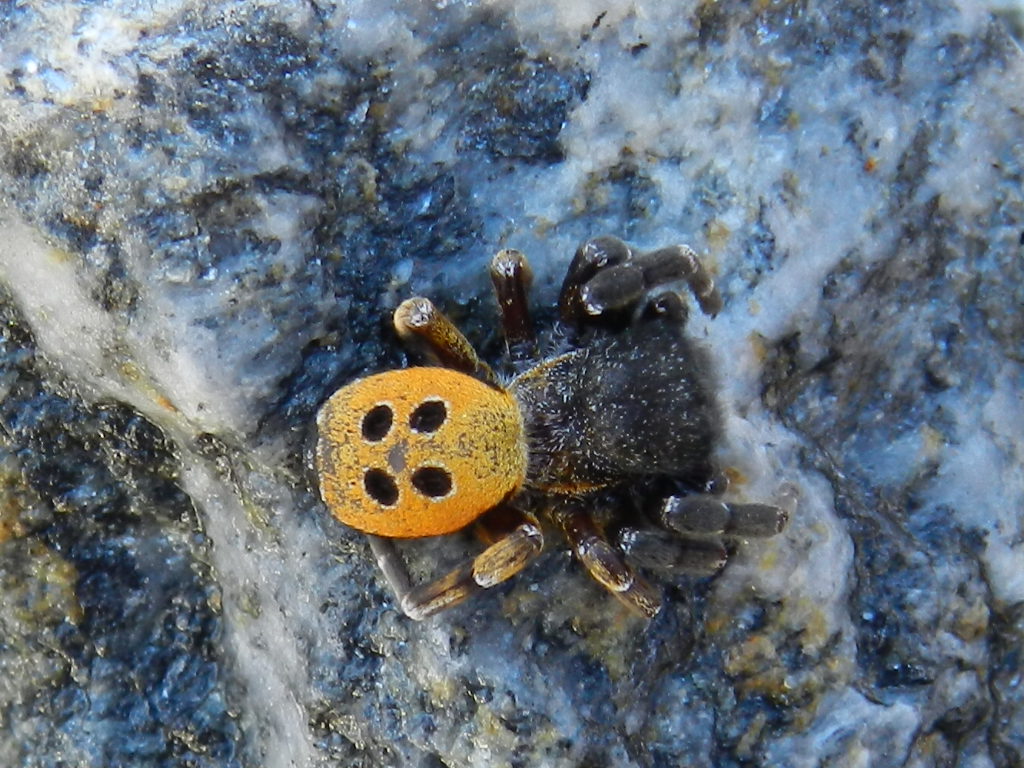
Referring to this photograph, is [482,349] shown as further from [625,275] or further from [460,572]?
[460,572]

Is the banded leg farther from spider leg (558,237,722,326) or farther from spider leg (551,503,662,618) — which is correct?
spider leg (558,237,722,326)

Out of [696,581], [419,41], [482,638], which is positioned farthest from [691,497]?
[419,41]

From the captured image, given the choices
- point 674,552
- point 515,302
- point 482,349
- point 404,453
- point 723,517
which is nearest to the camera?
point 404,453

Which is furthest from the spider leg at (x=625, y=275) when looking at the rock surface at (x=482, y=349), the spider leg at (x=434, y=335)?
the spider leg at (x=434, y=335)

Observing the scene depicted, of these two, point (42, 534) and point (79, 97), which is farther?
point (42, 534)

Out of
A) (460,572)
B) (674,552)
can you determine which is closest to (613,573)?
(674,552)

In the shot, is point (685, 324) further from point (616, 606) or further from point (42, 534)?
point (42, 534)
